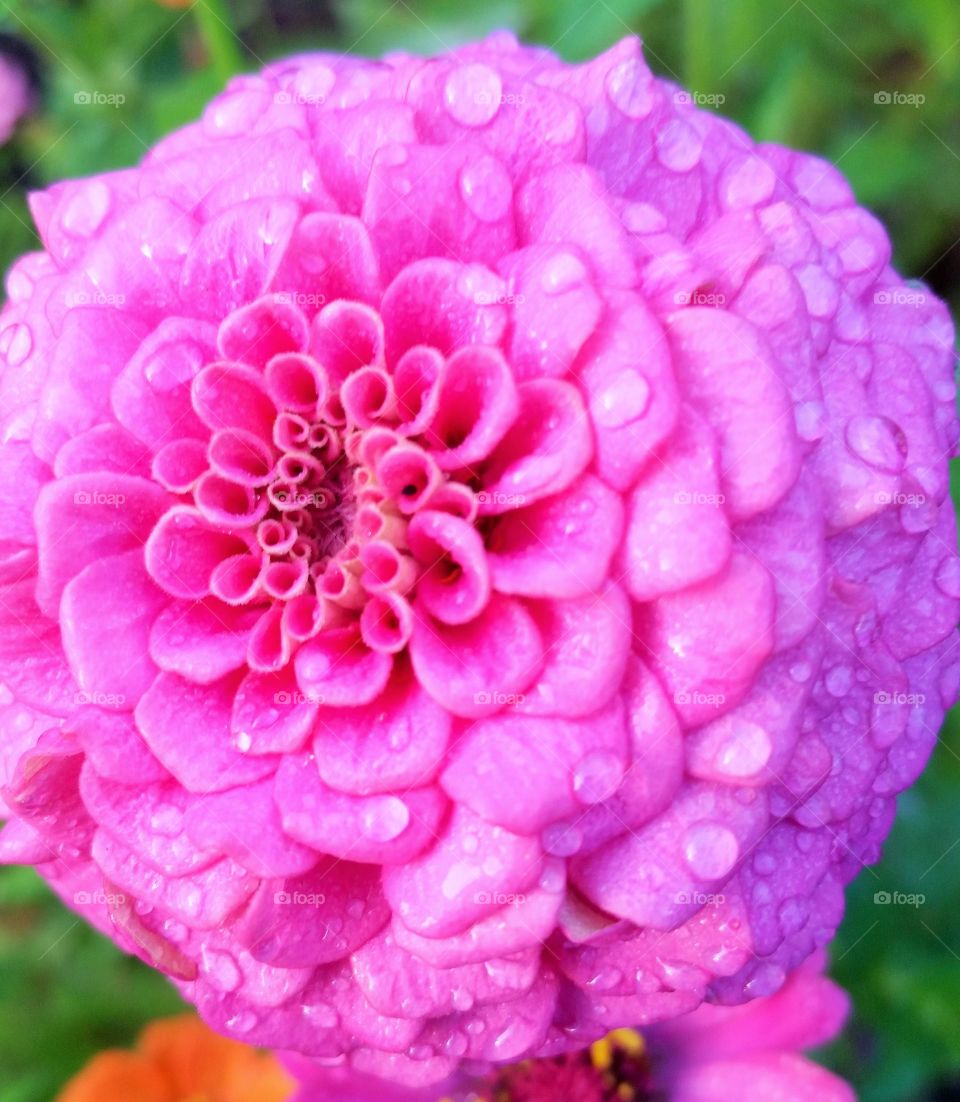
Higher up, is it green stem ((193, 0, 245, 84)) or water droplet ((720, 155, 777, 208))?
water droplet ((720, 155, 777, 208))

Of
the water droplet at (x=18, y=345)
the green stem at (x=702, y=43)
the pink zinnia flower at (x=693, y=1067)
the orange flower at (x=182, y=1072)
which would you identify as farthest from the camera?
the green stem at (x=702, y=43)

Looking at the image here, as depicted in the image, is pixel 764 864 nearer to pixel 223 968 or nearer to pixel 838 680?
pixel 838 680

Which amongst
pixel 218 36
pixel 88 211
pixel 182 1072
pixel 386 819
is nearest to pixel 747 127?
pixel 218 36

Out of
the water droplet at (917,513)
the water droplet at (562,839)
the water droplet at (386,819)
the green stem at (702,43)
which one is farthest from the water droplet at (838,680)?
the green stem at (702,43)

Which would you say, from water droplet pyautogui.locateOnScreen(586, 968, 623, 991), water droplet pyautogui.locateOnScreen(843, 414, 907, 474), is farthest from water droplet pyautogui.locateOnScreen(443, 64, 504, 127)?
water droplet pyautogui.locateOnScreen(586, 968, 623, 991)

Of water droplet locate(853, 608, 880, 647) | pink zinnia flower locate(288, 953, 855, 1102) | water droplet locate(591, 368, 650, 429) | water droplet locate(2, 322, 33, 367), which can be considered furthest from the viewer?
pink zinnia flower locate(288, 953, 855, 1102)

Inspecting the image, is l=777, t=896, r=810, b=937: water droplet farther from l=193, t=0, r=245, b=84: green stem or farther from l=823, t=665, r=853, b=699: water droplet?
l=193, t=0, r=245, b=84: green stem

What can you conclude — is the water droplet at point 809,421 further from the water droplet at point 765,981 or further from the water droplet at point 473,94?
the water droplet at point 765,981
